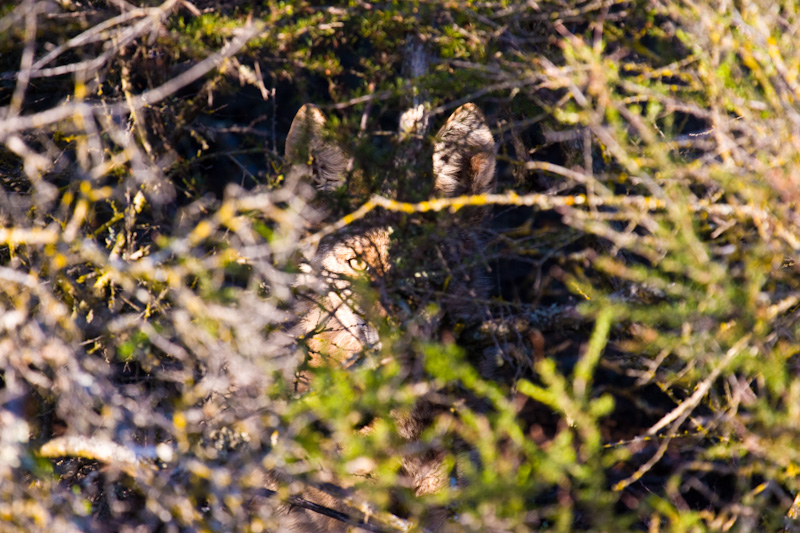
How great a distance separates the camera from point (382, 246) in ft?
10.8

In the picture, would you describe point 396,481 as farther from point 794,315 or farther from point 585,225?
point 794,315

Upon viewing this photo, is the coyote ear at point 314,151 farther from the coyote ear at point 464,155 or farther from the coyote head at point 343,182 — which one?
the coyote ear at point 464,155

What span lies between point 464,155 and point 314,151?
80 centimetres

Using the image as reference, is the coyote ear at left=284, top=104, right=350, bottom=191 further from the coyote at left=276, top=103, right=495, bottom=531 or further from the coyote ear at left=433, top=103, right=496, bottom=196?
the coyote ear at left=433, top=103, right=496, bottom=196

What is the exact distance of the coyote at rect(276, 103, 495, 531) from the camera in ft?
9.27

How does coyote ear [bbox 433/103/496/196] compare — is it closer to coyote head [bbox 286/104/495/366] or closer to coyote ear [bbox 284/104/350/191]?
coyote head [bbox 286/104/495/366]

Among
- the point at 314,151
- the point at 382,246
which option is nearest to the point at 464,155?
the point at 382,246

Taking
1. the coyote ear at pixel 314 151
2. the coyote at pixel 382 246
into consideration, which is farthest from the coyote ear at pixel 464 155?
the coyote ear at pixel 314 151

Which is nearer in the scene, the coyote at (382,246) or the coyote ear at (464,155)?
the coyote at (382,246)

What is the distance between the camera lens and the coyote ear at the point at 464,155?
118 inches

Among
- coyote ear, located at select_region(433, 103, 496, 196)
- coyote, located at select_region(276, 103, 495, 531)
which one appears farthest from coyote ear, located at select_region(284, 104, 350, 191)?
coyote ear, located at select_region(433, 103, 496, 196)

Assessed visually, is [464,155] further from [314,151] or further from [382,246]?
[314,151]

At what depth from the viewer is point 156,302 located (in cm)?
223

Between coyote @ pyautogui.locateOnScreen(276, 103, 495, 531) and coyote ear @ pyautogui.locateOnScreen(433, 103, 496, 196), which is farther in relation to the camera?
coyote ear @ pyautogui.locateOnScreen(433, 103, 496, 196)
